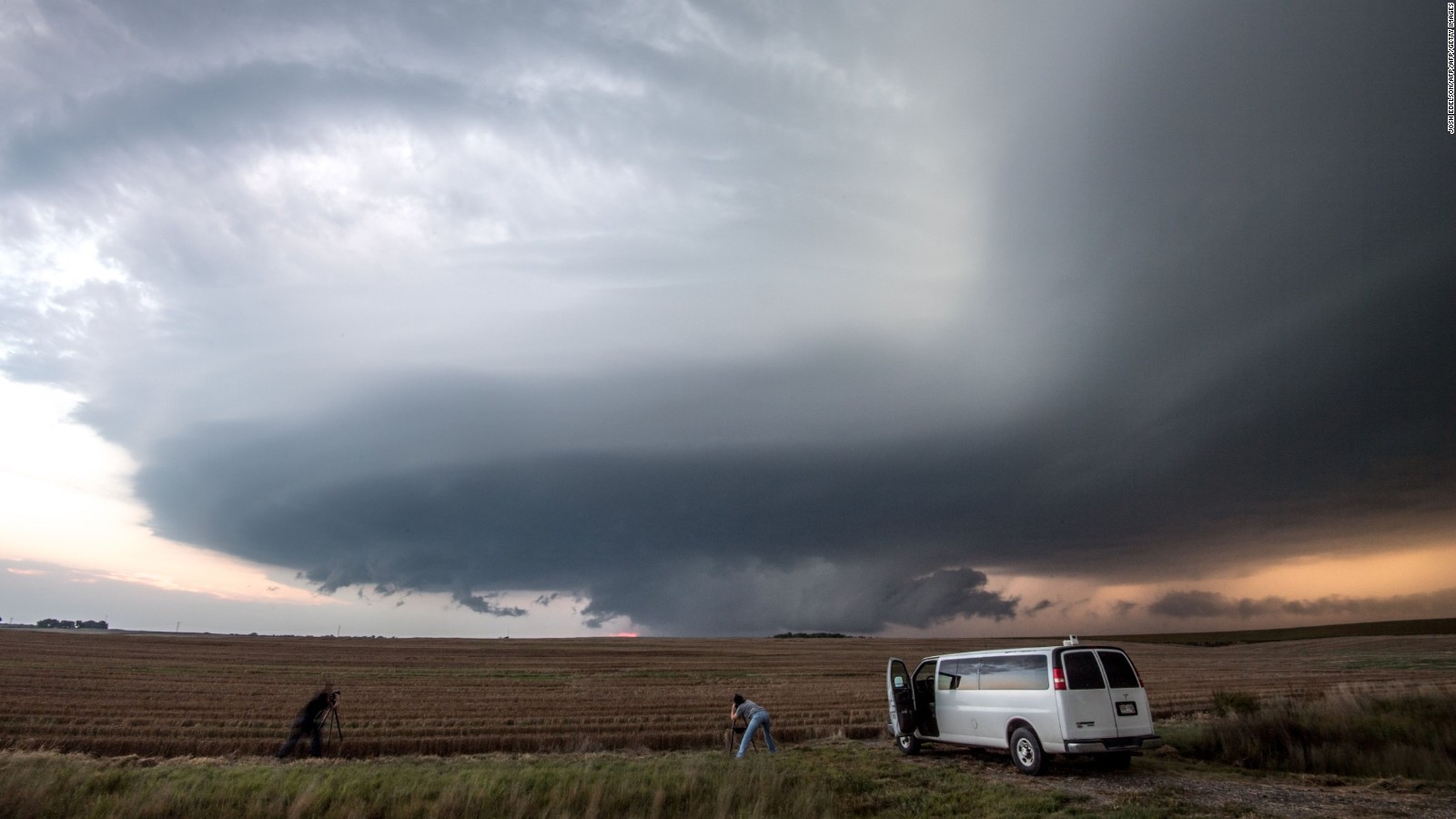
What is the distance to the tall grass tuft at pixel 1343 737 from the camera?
56.3 ft

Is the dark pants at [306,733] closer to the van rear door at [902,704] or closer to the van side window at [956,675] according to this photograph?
the van rear door at [902,704]

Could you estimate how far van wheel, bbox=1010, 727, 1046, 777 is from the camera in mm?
16562

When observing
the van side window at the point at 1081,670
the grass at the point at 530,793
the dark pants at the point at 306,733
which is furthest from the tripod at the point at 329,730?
the van side window at the point at 1081,670

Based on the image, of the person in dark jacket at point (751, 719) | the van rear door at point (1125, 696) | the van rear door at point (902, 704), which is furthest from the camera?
the van rear door at point (902, 704)

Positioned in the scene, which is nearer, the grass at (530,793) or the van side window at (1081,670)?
the grass at (530,793)

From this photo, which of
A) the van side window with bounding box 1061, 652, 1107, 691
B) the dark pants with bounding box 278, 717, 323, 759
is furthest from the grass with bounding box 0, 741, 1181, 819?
the dark pants with bounding box 278, 717, 323, 759

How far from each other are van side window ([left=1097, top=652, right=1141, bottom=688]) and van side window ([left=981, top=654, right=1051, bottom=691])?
52.2 inches

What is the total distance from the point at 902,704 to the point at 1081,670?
5.82 meters

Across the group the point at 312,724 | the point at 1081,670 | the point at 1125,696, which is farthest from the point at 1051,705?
the point at 312,724

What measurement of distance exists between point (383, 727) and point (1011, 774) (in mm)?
21232

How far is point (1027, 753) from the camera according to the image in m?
17.0

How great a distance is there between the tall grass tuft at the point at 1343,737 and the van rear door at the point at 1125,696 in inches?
178

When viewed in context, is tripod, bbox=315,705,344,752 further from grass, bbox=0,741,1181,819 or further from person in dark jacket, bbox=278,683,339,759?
grass, bbox=0,741,1181,819

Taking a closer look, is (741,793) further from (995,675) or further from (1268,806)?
(1268,806)
